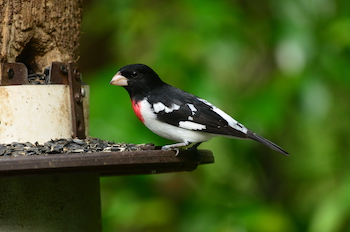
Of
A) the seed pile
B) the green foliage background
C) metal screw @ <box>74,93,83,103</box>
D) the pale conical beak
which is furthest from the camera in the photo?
the green foliage background

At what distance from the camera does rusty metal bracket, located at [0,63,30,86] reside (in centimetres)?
338

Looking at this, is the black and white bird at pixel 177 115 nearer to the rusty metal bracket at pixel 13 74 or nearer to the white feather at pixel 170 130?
the white feather at pixel 170 130

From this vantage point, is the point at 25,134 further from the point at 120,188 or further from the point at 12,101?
the point at 120,188

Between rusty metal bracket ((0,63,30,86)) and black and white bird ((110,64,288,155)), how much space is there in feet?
1.84

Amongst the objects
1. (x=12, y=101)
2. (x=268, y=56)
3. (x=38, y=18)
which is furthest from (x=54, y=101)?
(x=268, y=56)

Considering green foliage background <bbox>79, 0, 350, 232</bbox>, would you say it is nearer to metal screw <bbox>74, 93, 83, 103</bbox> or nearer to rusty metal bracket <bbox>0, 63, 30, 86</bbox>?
metal screw <bbox>74, 93, 83, 103</bbox>

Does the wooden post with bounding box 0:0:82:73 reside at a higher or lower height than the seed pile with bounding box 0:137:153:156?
higher

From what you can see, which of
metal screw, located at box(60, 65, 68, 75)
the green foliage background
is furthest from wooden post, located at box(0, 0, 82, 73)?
the green foliage background

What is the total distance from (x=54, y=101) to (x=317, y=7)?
239 cm

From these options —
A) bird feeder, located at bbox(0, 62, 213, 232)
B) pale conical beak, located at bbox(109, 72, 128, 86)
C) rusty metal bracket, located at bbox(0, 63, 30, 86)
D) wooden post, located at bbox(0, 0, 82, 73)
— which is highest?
wooden post, located at bbox(0, 0, 82, 73)

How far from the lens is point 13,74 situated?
3.44 meters

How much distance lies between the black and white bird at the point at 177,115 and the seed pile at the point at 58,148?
34cm

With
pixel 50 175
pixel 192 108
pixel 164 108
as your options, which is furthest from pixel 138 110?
pixel 50 175

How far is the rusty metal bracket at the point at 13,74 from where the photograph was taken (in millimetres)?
3377
